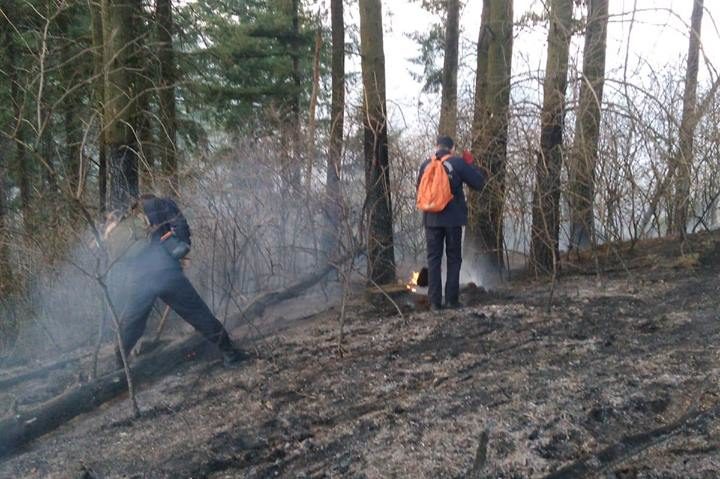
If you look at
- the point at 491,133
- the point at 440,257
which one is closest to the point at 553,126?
the point at 491,133

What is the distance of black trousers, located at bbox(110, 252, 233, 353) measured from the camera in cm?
639

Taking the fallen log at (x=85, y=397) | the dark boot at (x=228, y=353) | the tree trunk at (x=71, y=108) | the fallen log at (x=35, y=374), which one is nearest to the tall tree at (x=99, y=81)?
the tree trunk at (x=71, y=108)

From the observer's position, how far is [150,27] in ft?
36.4

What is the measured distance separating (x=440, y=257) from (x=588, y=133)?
8.13 feet

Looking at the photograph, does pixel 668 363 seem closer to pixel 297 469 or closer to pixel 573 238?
pixel 297 469

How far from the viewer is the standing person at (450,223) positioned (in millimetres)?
7188

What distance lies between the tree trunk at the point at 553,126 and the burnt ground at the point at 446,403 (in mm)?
1434

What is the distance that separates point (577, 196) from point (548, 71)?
1.46 m

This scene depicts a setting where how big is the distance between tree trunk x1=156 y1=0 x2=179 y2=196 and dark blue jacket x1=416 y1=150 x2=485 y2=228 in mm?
4476

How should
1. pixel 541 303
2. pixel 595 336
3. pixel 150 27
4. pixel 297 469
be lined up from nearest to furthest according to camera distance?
1. pixel 297 469
2. pixel 595 336
3. pixel 541 303
4. pixel 150 27

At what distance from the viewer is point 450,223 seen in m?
7.28

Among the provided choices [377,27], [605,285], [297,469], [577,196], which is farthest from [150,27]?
[297,469]

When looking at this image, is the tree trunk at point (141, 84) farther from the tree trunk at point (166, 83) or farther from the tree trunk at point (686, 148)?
the tree trunk at point (686, 148)

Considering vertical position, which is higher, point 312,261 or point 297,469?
point 312,261
